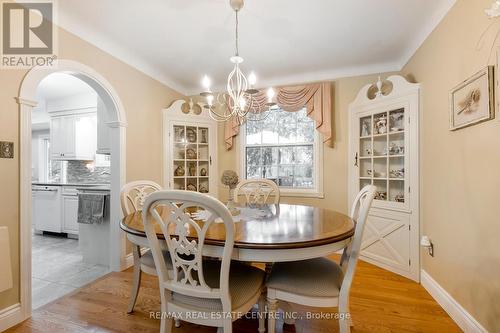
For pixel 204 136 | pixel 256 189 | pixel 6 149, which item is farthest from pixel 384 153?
pixel 6 149

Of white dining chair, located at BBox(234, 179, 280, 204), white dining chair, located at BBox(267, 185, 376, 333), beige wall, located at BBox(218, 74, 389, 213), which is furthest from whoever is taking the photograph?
beige wall, located at BBox(218, 74, 389, 213)

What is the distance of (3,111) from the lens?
1772 millimetres

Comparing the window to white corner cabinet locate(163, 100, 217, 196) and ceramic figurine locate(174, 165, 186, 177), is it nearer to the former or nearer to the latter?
white corner cabinet locate(163, 100, 217, 196)

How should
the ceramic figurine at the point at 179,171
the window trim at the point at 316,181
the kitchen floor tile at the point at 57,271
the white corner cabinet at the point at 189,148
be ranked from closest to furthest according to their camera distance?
the kitchen floor tile at the point at 57,271 → the window trim at the point at 316,181 → the white corner cabinet at the point at 189,148 → the ceramic figurine at the point at 179,171

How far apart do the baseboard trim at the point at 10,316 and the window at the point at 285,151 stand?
271 centimetres

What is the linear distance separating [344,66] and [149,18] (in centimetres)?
233

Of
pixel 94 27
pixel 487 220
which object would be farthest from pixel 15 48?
pixel 487 220

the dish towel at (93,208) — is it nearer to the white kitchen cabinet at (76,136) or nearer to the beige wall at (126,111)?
the beige wall at (126,111)

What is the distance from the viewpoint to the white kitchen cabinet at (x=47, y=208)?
4.16 m

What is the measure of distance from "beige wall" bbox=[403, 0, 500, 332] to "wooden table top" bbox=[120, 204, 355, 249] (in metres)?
0.83

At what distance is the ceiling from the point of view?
203 centimetres

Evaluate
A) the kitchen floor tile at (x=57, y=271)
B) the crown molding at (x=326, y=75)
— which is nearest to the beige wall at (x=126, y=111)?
the kitchen floor tile at (x=57, y=271)

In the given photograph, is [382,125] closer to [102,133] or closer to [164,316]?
[164,316]

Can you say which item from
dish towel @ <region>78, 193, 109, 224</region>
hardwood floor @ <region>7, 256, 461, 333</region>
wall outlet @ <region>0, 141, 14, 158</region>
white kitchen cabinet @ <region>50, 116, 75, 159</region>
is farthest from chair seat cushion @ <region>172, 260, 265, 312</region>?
white kitchen cabinet @ <region>50, 116, 75, 159</region>
